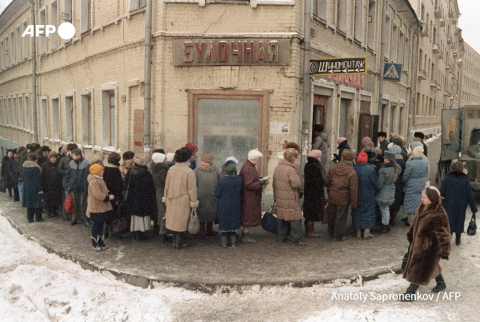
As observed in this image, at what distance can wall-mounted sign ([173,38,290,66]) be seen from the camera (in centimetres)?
980

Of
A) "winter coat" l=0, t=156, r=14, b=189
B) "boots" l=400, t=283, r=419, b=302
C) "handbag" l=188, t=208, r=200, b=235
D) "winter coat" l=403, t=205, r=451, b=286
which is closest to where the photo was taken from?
"winter coat" l=403, t=205, r=451, b=286

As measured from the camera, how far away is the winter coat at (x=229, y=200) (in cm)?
719

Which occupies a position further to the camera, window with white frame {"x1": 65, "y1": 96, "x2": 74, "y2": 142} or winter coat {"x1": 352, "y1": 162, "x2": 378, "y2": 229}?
window with white frame {"x1": 65, "y1": 96, "x2": 74, "y2": 142}

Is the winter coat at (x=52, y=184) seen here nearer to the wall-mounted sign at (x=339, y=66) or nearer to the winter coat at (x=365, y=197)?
the wall-mounted sign at (x=339, y=66)

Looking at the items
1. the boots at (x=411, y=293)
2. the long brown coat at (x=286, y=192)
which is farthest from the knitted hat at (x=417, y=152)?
the boots at (x=411, y=293)

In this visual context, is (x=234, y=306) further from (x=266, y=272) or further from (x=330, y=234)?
(x=330, y=234)

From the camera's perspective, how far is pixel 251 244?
762 cm

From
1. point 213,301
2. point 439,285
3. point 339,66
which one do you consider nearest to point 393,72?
point 339,66

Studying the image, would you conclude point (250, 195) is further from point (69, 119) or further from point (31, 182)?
point (69, 119)

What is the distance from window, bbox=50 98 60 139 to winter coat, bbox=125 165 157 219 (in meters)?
12.7

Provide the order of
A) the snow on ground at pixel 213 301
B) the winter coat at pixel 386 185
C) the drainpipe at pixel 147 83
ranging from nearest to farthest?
1. the snow on ground at pixel 213 301
2. the winter coat at pixel 386 185
3. the drainpipe at pixel 147 83

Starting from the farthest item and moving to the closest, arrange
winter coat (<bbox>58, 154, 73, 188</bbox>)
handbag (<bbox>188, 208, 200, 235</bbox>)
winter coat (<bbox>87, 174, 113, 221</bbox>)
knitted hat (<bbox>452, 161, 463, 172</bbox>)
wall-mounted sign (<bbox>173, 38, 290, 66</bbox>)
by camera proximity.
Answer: wall-mounted sign (<bbox>173, 38, 290, 66</bbox>) < winter coat (<bbox>58, 154, 73, 188</bbox>) < knitted hat (<bbox>452, 161, 463, 172</bbox>) < handbag (<bbox>188, 208, 200, 235</bbox>) < winter coat (<bbox>87, 174, 113, 221</bbox>)

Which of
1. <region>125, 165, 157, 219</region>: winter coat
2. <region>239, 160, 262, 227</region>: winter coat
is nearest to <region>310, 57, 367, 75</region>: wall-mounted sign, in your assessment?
<region>239, 160, 262, 227</region>: winter coat

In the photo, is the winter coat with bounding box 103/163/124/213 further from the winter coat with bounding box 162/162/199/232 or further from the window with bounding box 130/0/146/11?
the window with bounding box 130/0/146/11
